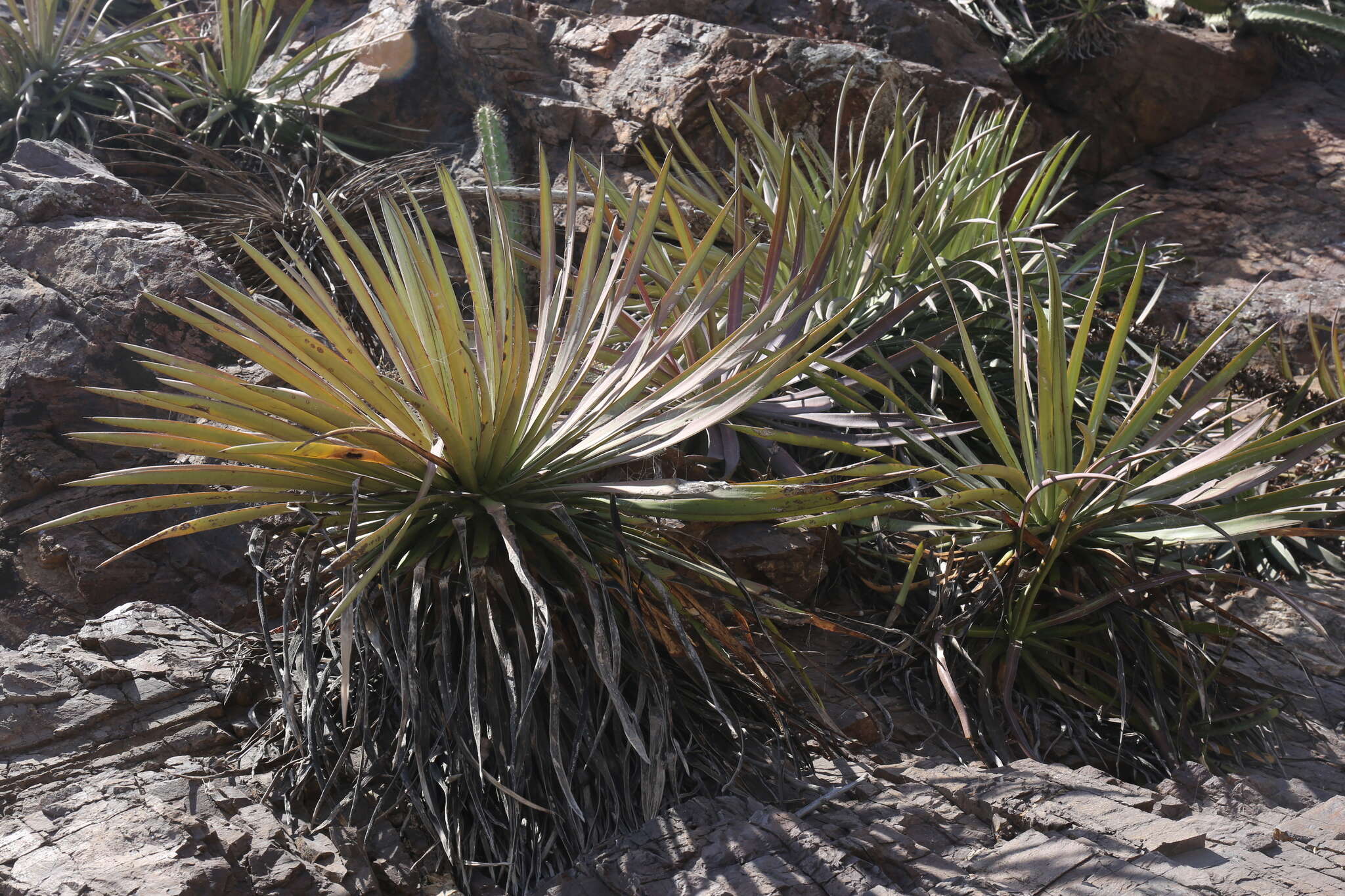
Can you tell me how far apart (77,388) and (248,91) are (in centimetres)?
313

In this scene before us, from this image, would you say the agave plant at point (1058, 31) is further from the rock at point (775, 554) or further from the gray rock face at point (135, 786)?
the gray rock face at point (135, 786)

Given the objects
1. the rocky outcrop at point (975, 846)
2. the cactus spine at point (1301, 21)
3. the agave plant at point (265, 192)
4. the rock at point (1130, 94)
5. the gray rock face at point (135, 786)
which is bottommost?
the rocky outcrop at point (975, 846)

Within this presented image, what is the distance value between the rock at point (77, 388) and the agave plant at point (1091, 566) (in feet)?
6.29

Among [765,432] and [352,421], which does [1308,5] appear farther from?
[352,421]

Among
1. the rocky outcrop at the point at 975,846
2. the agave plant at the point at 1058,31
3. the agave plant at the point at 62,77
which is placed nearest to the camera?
the rocky outcrop at the point at 975,846

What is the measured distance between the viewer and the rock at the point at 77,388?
2.70 m

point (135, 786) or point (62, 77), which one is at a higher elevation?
point (62, 77)

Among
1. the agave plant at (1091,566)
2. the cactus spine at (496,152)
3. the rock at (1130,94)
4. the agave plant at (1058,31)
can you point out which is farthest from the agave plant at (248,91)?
the rock at (1130,94)

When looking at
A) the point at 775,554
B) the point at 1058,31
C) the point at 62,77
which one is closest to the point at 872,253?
the point at 775,554

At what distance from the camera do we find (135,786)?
1874mm

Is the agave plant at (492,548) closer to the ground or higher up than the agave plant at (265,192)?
closer to the ground

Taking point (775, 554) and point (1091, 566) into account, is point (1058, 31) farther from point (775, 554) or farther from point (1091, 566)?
point (775, 554)

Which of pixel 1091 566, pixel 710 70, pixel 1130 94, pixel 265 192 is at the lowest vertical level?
pixel 1091 566

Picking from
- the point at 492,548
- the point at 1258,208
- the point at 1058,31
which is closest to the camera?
the point at 492,548
